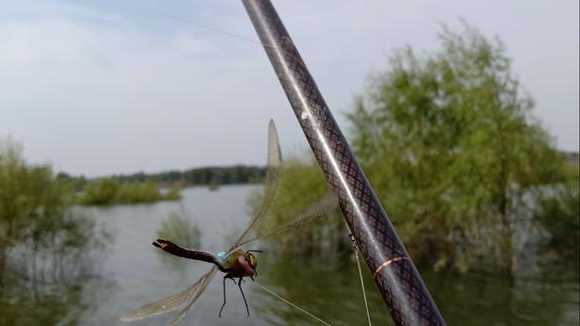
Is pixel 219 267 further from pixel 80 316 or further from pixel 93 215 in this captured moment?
pixel 93 215

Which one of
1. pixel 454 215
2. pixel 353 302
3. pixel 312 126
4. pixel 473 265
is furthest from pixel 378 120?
pixel 312 126

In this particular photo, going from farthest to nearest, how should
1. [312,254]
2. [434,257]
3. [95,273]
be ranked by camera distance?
[312,254] < [434,257] < [95,273]

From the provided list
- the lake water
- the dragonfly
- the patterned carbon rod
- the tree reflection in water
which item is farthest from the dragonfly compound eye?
the tree reflection in water

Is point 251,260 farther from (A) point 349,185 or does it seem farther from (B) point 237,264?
(A) point 349,185

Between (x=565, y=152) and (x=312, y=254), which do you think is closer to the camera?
(x=565, y=152)

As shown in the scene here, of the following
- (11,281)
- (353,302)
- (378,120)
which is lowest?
(353,302)

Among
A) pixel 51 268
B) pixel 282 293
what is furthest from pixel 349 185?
pixel 51 268

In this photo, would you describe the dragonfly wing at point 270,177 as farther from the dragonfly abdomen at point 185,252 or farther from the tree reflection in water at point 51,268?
the tree reflection in water at point 51,268
